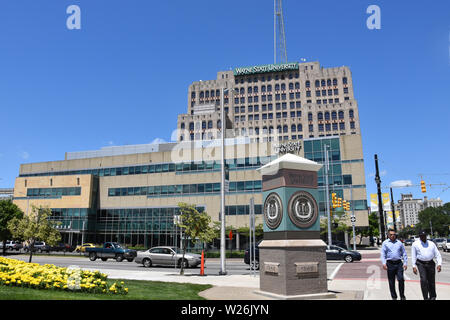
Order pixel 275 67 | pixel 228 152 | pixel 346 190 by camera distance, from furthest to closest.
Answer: pixel 275 67
pixel 228 152
pixel 346 190

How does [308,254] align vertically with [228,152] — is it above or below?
below

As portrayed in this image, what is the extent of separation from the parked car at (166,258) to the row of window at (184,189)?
32.8 meters

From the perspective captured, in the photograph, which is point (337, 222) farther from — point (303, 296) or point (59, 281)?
point (59, 281)

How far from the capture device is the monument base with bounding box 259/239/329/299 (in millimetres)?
9789

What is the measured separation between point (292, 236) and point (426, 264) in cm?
352

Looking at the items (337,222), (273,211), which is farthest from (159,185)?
(273,211)

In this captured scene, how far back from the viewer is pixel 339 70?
101 metres

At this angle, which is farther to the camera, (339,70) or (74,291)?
(339,70)

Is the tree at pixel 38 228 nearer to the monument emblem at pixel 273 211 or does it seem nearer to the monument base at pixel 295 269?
the monument emblem at pixel 273 211

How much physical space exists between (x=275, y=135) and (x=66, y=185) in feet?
189

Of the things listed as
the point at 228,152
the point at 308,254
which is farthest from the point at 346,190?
the point at 308,254

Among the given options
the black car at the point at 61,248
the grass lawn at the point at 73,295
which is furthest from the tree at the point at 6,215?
the grass lawn at the point at 73,295

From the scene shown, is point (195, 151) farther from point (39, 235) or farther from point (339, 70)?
point (339, 70)
